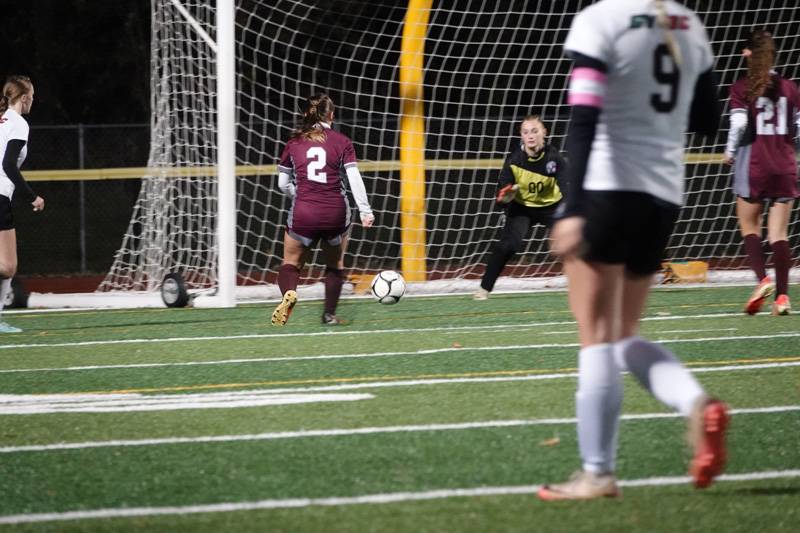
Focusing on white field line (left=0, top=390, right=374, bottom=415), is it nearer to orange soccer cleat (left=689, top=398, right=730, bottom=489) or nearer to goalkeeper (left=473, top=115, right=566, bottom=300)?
orange soccer cleat (left=689, top=398, right=730, bottom=489)

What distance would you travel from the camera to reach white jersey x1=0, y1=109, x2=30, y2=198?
10.2m

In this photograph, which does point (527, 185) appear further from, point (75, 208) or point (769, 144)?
point (75, 208)

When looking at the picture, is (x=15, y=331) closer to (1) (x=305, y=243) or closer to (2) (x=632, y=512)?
(1) (x=305, y=243)

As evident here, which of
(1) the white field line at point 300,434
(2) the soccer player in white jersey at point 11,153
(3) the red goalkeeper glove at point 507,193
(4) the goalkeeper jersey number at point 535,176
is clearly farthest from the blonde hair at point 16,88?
(1) the white field line at point 300,434

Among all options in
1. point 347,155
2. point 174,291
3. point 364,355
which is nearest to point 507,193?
point 347,155

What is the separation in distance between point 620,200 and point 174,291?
348 inches

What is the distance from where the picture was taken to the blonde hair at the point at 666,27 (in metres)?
4.20

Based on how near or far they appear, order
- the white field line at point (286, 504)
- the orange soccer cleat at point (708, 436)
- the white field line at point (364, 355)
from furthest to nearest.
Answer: the white field line at point (364, 355)
the white field line at point (286, 504)
the orange soccer cleat at point (708, 436)

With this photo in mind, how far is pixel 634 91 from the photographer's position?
4270mm

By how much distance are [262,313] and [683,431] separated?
6.58 meters

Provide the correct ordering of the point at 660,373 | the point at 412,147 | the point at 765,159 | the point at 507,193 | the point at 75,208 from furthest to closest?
the point at 75,208
the point at 412,147
the point at 507,193
the point at 765,159
the point at 660,373

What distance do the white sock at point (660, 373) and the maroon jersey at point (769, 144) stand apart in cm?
609

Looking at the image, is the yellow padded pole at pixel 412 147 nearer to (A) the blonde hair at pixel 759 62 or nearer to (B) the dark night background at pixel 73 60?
(A) the blonde hair at pixel 759 62

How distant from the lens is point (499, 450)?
17.3 feet
